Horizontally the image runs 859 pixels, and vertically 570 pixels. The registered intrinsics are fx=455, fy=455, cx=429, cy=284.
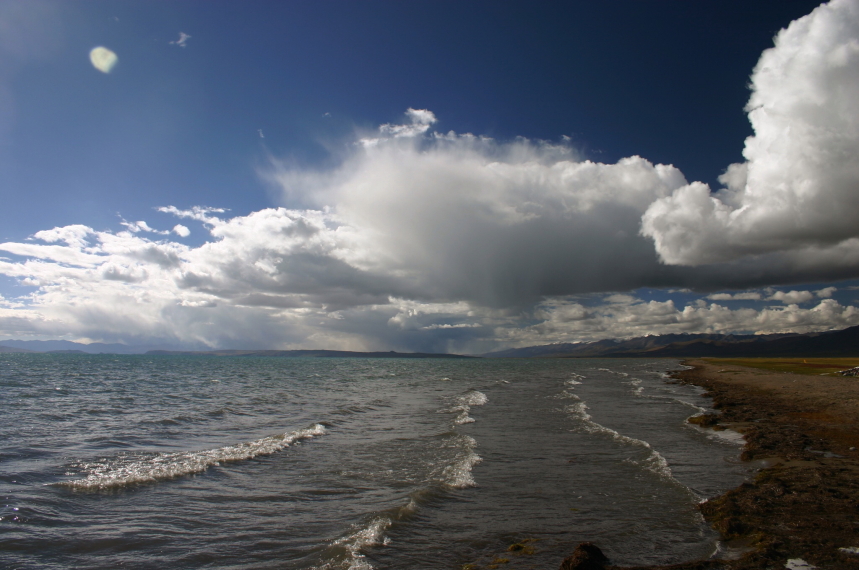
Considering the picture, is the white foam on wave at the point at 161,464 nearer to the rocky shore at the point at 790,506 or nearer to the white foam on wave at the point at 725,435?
the rocky shore at the point at 790,506

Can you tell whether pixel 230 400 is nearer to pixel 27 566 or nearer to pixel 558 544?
pixel 27 566

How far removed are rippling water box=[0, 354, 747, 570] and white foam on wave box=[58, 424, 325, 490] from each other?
9 centimetres

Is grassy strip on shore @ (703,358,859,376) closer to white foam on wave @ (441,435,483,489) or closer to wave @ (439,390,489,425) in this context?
wave @ (439,390,489,425)

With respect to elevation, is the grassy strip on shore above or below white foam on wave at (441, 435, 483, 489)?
below

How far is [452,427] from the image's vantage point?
27.8 metres

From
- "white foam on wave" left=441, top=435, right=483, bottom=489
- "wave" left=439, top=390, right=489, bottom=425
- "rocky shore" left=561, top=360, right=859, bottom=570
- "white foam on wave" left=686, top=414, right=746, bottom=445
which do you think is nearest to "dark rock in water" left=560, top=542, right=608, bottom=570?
"rocky shore" left=561, top=360, right=859, bottom=570

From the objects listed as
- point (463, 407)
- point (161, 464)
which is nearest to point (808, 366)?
point (463, 407)

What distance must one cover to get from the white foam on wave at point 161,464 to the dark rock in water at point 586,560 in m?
14.2

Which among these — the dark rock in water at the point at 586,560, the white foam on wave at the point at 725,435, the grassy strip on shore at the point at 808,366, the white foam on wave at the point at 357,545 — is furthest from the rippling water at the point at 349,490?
the grassy strip on shore at the point at 808,366

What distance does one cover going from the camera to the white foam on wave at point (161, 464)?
1545 cm

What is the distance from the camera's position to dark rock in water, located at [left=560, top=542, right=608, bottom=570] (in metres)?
8.88

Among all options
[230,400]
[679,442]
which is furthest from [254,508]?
[230,400]

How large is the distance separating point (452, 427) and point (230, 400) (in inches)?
963

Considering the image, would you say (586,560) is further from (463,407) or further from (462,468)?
(463,407)
